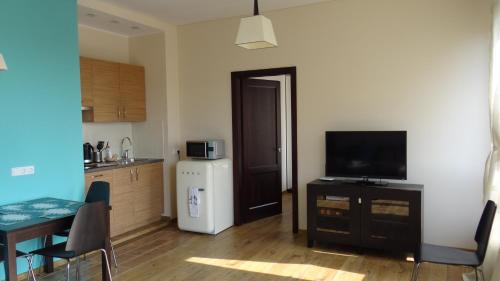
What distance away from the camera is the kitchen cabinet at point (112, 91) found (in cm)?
472

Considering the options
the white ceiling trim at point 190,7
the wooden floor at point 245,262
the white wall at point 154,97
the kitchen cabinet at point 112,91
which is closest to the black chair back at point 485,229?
the wooden floor at point 245,262

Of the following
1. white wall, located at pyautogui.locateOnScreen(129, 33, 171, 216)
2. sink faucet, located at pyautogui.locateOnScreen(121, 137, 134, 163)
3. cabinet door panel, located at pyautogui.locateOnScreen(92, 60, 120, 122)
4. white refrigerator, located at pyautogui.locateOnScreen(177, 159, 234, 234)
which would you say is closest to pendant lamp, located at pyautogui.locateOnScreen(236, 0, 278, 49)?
white refrigerator, located at pyautogui.locateOnScreen(177, 159, 234, 234)

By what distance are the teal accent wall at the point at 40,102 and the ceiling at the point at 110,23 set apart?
19.0 inches

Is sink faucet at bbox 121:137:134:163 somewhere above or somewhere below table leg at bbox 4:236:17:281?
above

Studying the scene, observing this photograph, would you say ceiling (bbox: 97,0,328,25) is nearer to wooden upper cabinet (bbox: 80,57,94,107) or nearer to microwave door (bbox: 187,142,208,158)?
wooden upper cabinet (bbox: 80,57,94,107)

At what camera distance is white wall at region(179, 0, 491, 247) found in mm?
3930

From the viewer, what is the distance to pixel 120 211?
4816 mm

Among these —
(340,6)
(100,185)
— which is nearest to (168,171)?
(100,185)

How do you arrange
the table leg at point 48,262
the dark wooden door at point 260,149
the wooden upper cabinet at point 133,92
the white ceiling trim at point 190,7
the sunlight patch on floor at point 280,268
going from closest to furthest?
1. the sunlight patch on floor at point 280,268
2. the table leg at point 48,262
3. the white ceiling trim at point 190,7
4. the wooden upper cabinet at point 133,92
5. the dark wooden door at point 260,149

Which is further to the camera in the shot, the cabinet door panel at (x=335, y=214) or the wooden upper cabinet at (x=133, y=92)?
the wooden upper cabinet at (x=133, y=92)

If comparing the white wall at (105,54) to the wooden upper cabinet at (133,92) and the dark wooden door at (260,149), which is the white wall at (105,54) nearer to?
the wooden upper cabinet at (133,92)

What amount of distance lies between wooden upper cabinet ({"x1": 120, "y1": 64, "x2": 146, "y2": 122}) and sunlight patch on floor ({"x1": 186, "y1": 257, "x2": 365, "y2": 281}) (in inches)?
91.9

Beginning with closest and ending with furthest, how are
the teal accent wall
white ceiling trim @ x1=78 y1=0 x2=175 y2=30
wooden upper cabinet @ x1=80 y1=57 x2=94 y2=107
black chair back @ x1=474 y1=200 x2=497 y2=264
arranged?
black chair back @ x1=474 y1=200 x2=497 y2=264, the teal accent wall, white ceiling trim @ x1=78 y1=0 x2=175 y2=30, wooden upper cabinet @ x1=80 y1=57 x2=94 y2=107

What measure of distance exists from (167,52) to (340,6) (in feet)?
8.09
